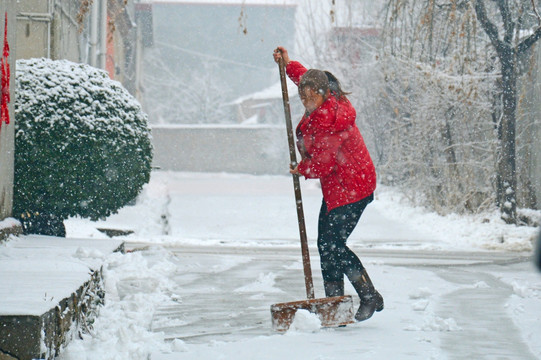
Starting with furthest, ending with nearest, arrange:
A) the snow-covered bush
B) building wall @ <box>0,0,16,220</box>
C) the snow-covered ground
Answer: the snow-covered bush, building wall @ <box>0,0,16,220</box>, the snow-covered ground

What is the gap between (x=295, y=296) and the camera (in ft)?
20.2

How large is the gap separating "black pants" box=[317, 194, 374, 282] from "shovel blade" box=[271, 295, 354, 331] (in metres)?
0.24

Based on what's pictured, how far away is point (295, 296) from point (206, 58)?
171 feet

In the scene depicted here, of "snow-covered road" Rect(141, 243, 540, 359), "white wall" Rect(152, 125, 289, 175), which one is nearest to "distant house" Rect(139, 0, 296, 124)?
"white wall" Rect(152, 125, 289, 175)

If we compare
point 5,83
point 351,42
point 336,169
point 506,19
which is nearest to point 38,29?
A: point 5,83

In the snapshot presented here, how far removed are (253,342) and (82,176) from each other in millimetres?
3287

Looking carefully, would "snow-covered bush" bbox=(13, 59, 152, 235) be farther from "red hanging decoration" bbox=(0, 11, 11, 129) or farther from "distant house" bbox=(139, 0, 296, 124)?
"distant house" bbox=(139, 0, 296, 124)

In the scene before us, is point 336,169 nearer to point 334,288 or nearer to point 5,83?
point 334,288

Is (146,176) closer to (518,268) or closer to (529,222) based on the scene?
(518,268)

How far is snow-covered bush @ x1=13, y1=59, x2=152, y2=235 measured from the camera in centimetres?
694

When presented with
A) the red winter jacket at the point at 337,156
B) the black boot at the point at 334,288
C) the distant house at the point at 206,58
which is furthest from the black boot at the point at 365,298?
the distant house at the point at 206,58

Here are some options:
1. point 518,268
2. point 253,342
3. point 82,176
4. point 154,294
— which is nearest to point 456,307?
point 253,342

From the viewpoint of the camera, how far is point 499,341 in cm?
447

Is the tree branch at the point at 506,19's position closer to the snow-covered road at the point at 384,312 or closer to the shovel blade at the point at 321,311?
the snow-covered road at the point at 384,312
